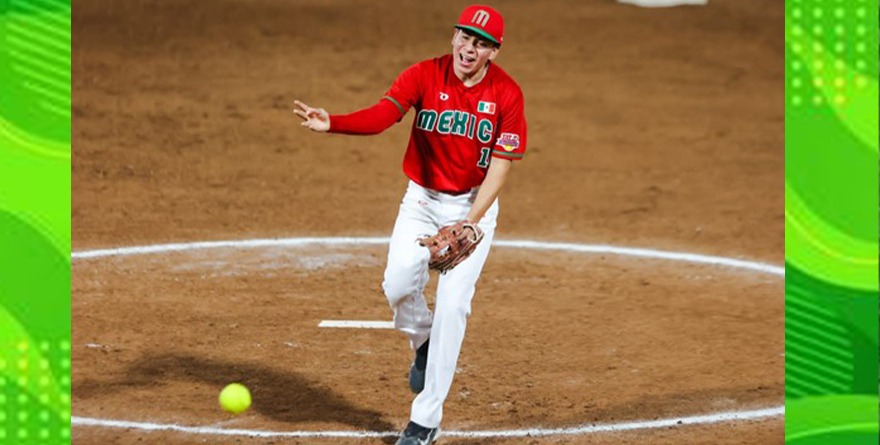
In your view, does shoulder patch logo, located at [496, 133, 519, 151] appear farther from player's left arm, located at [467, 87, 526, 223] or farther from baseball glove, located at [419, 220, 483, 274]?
baseball glove, located at [419, 220, 483, 274]

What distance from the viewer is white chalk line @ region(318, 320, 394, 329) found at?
10.5 meters

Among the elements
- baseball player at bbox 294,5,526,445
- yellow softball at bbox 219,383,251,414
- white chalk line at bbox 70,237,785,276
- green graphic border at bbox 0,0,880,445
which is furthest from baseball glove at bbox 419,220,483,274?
white chalk line at bbox 70,237,785,276

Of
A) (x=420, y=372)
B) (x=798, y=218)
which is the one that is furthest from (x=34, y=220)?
(x=798, y=218)

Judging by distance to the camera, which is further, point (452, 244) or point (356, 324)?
point (356, 324)

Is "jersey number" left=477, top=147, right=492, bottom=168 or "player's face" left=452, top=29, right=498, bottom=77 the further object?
"jersey number" left=477, top=147, right=492, bottom=168

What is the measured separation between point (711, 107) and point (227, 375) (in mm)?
9879

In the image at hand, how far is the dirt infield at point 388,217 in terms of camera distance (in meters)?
9.08

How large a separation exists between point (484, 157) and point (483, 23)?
0.76 meters

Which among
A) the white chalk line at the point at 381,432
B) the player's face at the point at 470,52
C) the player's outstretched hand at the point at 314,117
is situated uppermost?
the player's face at the point at 470,52

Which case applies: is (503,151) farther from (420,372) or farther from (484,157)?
(420,372)


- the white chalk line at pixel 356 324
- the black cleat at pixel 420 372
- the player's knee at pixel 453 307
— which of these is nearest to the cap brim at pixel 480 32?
the player's knee at pixel 453 307

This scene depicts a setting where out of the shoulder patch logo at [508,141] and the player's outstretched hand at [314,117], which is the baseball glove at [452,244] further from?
the player's outstretched hand at [314,117]

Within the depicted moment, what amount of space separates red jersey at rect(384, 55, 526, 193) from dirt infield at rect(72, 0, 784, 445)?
1.46 meters

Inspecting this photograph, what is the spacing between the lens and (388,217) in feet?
45.3
